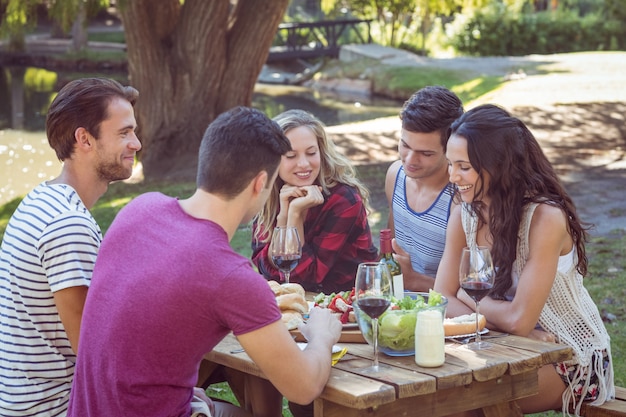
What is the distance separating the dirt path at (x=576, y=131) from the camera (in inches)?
396

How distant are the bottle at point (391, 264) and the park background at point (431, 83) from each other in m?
2.08

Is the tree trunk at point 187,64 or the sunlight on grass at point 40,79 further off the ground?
the tree trunk at point 187,64

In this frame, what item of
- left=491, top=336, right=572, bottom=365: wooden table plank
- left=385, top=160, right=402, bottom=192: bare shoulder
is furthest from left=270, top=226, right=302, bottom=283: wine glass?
left=385, top=160, right=402, bottom=192: bare shoulder

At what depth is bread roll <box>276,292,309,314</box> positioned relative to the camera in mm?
3457

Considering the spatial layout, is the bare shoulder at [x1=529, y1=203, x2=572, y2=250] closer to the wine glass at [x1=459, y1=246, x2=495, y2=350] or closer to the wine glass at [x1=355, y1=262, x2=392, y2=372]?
the wine glass at [x1=459, y1=246, x2=495, y2=350]

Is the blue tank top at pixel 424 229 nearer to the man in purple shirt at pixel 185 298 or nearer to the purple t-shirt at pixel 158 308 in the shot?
the man in purple shirt at pixel 185 298

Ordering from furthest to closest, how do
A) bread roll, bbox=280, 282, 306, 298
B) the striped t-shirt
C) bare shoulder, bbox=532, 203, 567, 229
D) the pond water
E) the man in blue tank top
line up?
the pond water
the man in blue tank top
bread roll, bbox=280, 282, 306, 298
bare shoulder, bbox=532, 203, 567, 229
the striped t-shirt

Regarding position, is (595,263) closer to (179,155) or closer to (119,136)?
(119,136)

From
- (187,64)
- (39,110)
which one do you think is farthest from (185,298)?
(39,110)

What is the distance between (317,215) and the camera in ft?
14.5

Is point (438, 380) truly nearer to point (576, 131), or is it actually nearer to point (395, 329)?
point (395, 329)

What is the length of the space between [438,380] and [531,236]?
868 mm

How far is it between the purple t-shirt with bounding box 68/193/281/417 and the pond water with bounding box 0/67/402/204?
9503 mm

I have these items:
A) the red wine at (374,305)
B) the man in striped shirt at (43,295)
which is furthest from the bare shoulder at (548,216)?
the man in striped shirt at (43,295)
